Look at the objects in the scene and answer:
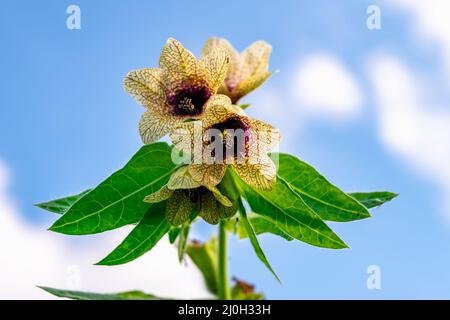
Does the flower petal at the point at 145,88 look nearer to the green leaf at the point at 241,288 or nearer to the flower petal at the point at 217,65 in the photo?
the flower petal at the point at 217,65

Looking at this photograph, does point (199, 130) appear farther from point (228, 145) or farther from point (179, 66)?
point (179, 66)

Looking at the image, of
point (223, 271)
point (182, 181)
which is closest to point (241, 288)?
point (223, 271)

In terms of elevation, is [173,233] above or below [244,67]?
below

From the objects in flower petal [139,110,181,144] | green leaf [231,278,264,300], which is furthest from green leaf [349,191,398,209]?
flower petal [139,110,181,144]

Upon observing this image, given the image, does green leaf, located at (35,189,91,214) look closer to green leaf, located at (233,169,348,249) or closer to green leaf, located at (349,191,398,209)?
green leaf, located at (233,169,348,249)

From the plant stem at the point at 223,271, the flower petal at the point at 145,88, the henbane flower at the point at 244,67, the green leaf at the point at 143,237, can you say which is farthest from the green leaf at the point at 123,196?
the plant stem at the point at 223,271

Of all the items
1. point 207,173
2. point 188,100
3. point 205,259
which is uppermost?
point 188,100

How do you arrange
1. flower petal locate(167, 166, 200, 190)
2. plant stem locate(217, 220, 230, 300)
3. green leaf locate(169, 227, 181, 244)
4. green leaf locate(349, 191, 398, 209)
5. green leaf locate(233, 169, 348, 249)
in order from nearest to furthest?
1. flower petal locate(167, 166, 200, 190)
2. green leaf locate(233, 169, 348, 249)
3. green leaf locate(169, 227, 181, 244)
4. green leaf locate(349, 191, 398, 209)
5. plant stem locate(217, 220, 230, 300)

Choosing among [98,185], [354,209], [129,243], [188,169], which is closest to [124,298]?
[129,243]
